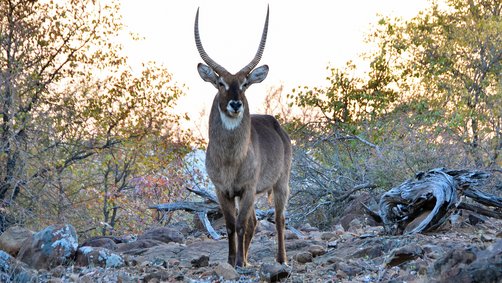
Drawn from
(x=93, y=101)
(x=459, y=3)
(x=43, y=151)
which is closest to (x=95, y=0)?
(x=93, y=101)

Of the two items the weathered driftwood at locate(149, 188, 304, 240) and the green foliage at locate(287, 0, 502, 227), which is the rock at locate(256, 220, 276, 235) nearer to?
the weathered driftwood at locate(149, 188, 304, 240)

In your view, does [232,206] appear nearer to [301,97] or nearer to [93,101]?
[93,101]

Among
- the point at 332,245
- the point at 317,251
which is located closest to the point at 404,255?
the point at 317,251

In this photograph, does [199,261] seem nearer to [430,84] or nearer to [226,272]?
[226,272]

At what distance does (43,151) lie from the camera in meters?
14.1

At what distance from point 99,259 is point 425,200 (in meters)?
3.68

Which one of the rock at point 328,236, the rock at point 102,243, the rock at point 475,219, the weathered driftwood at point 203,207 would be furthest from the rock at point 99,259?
the rock at point 475,219

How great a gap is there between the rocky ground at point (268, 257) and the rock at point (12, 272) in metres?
0.01

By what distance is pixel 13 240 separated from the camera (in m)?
9.24

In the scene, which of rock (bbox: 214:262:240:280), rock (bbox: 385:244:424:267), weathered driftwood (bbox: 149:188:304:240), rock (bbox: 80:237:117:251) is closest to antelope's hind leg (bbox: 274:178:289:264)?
rock (bbox: 214:262:240:280)

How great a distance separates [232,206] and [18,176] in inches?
249

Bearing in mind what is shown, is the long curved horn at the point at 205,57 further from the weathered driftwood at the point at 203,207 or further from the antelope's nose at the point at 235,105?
the weathered driftwood at the point at 203,207

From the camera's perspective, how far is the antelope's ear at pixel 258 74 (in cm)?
853

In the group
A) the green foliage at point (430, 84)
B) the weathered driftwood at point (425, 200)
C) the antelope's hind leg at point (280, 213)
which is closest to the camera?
the weathered driftwood at point (425, 200)
